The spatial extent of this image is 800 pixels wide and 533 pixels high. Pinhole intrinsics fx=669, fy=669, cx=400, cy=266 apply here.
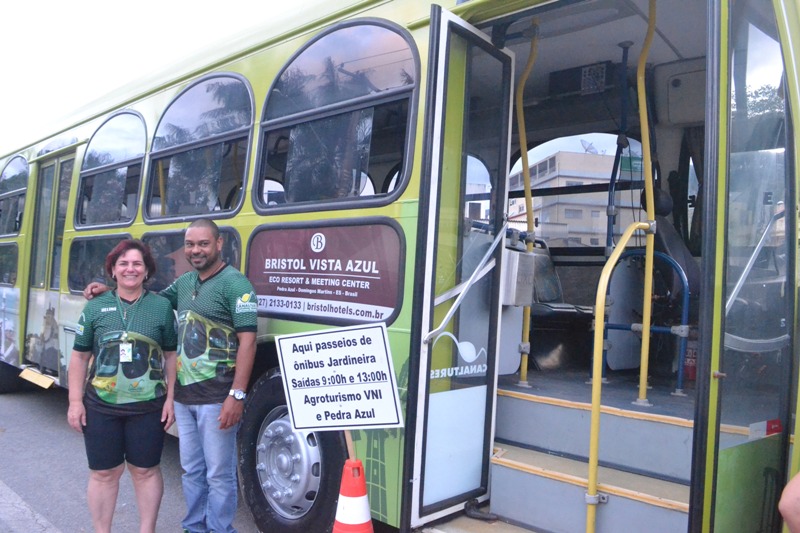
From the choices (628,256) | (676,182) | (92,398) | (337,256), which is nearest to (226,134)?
(337,256)

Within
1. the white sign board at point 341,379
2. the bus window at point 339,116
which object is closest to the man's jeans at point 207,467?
the white sign board at point 341,379

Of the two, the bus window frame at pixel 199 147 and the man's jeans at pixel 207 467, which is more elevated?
the bus window frame at pixel 199 147

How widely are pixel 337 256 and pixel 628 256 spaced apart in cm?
200

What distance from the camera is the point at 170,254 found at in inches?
176

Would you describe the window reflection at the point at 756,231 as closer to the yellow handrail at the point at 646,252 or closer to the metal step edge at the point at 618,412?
the metal step edge at the point at 618,412

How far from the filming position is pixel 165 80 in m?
4.83

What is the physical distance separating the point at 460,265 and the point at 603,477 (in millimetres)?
1116

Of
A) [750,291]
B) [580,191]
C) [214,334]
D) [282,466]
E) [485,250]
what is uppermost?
[580,191]

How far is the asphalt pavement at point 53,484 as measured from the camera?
13.3ft

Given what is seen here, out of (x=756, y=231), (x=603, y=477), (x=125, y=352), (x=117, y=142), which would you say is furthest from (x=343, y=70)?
(x=117, y=142)

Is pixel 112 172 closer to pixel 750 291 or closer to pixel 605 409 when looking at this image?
pixel 605 409

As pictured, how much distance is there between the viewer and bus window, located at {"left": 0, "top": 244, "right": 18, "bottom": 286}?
23.1ft

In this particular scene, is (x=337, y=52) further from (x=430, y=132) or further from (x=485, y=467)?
(x=485, y=467)

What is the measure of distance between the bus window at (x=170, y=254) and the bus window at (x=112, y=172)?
48 cm
